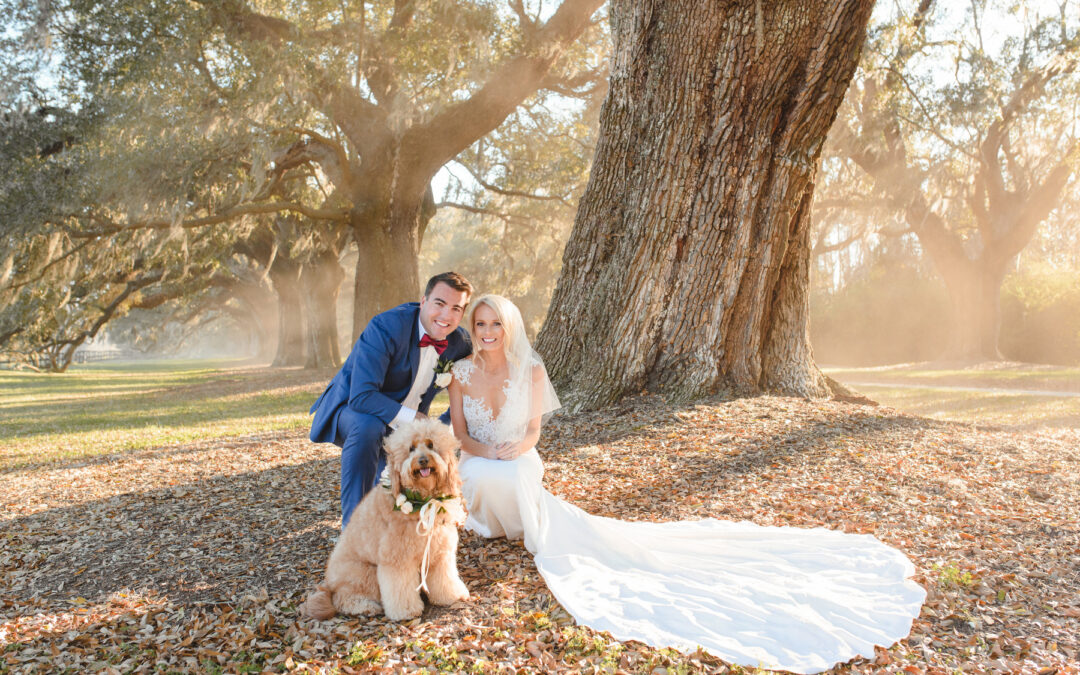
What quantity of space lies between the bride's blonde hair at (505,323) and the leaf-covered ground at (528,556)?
115 centimetres

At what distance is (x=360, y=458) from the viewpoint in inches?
142

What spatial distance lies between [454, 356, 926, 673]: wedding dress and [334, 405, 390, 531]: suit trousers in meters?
0.59

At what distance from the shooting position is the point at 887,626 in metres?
3.01

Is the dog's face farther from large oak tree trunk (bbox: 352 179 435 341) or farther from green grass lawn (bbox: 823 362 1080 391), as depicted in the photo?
green grass lawn (bbox: 823 362 1080 391)

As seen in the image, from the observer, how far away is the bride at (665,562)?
9.69ft

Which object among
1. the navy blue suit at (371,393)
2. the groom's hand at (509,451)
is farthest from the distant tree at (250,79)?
the groom's hand at (509,451)

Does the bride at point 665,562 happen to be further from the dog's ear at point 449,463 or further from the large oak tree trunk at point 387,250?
the large oak tree trunk at point 387,250

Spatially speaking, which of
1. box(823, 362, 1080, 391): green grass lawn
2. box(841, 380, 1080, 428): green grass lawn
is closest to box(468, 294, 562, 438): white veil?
box(841, 380, 1080, 428): green grass lawn

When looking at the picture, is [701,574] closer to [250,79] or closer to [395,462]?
Result: [395,462]

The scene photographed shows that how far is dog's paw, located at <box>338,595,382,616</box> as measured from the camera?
10.1 ft

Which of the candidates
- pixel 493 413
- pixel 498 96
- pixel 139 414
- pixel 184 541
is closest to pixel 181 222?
pixel 139 414

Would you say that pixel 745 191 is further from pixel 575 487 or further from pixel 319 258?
pixel 319 258

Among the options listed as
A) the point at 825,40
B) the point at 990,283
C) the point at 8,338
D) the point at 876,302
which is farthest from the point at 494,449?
the point at 876,302

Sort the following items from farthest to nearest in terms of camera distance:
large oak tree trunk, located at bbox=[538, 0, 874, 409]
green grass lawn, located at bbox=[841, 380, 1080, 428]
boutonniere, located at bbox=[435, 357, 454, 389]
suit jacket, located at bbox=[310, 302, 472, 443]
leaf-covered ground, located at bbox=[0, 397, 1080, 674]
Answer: green grass lawn, located at bbox=[841, 380, 1080, 428], large oak tree trunk, located at bbox=[538, 0, 874, 409], boutonniere, located at bbox=[435, 357, 454, 389], suit jacket, located at bbox=[310, 302, 472, 443], leaf-covered ground, located at bbox=[0, 397, 1080, 674]
